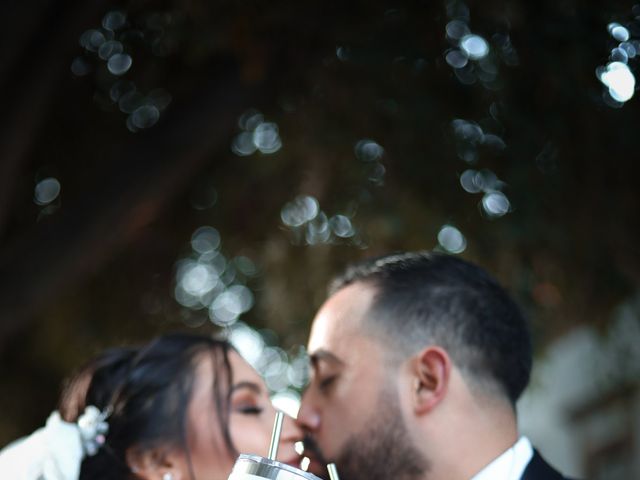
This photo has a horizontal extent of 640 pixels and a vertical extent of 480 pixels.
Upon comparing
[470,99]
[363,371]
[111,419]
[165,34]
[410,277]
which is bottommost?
[111,419]

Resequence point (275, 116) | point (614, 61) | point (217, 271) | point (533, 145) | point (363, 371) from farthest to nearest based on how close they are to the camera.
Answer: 1. point (217, 271)
2. point (275, 116)
3. point (533, 145)
4. point (614, 61)
5. point (363, 371)

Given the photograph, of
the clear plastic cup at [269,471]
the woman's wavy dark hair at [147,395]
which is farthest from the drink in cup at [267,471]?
the woman's wavy dark hair at [147,395]

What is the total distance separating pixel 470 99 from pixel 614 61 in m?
0.90

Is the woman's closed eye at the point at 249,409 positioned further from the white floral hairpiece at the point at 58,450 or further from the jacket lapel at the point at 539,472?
the jacket lapel at the point at 539,472

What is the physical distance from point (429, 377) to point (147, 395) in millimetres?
1043

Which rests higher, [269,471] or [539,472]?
[269,471]

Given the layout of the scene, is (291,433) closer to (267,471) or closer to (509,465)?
(509,465)

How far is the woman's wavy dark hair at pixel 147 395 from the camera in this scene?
11.7 feet

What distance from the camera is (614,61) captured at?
474 centimetres

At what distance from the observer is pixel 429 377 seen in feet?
10.7

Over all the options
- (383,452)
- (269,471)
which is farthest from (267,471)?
(383,452)

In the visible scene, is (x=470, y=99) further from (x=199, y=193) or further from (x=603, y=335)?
(x=199, y=193)

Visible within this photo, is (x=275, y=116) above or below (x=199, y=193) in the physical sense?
above

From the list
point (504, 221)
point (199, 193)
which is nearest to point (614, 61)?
point (504, 221)
